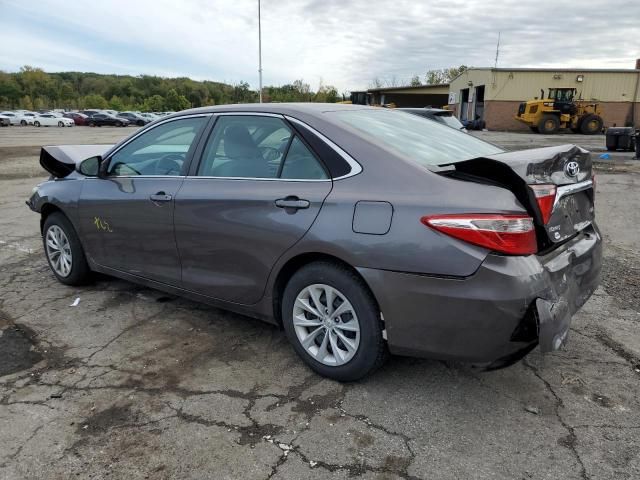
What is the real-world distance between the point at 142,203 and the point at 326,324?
1.74 metres

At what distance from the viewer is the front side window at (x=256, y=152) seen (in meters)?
3.07

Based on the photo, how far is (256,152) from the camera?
334 cm

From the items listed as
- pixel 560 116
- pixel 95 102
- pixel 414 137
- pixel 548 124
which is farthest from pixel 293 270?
pixel 95 102

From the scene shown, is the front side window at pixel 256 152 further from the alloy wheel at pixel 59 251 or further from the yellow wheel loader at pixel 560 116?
the yellow wheel loader at pixel 560 116

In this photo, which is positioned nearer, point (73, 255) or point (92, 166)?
point (92, 166)

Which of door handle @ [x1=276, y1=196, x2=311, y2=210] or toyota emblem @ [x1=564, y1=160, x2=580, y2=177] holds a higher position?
toyota emblem @ [x1=564, y1=160, x2=580, y2=177]

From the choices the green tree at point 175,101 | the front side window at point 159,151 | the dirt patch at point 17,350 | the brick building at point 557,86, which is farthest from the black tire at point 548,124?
the green tree at point 175,101

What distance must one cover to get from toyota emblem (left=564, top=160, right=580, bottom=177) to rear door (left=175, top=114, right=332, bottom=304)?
1.32 m

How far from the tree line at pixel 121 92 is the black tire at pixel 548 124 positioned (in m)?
54.9

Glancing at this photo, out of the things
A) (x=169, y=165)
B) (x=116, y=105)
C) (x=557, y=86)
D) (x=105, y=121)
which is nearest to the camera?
(x=169, y=165)

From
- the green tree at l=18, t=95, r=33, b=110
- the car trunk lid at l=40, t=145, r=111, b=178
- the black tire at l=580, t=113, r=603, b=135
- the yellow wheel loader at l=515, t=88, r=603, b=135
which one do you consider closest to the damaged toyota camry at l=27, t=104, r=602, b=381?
the car trunk lid at l=40, t=145, r=111, b=178

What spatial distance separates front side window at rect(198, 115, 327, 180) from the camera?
307cm

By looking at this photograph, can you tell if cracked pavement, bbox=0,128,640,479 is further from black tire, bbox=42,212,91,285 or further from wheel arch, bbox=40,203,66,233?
wheel arch, bbox=40,203,66,233

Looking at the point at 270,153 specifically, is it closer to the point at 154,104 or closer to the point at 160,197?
the point at 160,197
